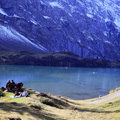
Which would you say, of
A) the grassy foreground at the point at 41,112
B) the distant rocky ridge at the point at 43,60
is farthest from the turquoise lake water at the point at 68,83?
the distant rocky ridge at the point at 43,60

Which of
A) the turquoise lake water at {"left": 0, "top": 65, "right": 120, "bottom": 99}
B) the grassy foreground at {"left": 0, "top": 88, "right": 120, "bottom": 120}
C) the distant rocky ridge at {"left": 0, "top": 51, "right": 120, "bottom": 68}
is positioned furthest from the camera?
the distant rocky ridge at {"left": 0, "top": 51, "right": 120, "bottom": 68}

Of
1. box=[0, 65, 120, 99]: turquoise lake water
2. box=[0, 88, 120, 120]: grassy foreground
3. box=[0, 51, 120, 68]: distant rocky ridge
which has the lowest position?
box=[0, 65, 120, 99]: turquoise lake water

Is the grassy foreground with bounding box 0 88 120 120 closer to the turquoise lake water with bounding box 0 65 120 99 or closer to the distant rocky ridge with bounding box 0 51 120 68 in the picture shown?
the turquoise lake water with bounding box 0 65 120 99

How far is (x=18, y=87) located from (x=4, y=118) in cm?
1227

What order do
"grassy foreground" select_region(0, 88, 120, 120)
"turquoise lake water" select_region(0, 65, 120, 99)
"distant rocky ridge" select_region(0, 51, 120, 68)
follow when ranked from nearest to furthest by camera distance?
"grassy foreground" select_region(0, 88, 120, 120) < "turquoise lake water" select_region(0, 65, 120, 99) < "distant rocky ridge" select_region(0, 51, 120, 68)

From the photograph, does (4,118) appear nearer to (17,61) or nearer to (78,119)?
(78,119)

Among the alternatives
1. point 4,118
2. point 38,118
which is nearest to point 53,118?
point 38,118

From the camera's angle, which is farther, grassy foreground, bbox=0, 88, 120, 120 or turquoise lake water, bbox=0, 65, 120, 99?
turquoise lake water, bbox=0, 65, 120, 99

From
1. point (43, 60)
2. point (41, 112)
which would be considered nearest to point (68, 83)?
point (41, 112)

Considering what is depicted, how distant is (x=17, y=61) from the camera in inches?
6506

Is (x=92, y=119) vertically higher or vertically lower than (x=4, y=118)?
lower

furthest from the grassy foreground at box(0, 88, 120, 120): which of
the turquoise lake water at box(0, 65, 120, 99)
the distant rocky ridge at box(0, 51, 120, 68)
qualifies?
the distant rocky ridge at box(0, 51, 120, 68)

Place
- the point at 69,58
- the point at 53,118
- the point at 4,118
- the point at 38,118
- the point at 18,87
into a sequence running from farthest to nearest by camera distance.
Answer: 1. the point at 69,58
2. the point at 18,87
3. the point at 53,118
4. the point at 38,118
5. the point at 4,118

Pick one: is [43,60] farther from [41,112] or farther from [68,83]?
[41,112]
